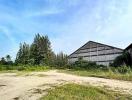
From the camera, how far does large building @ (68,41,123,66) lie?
48.8 metres

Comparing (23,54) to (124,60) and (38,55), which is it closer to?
(38,55)

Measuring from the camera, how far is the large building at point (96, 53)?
4881 cm

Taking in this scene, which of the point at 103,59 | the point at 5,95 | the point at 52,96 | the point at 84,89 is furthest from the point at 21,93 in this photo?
the point at 103,59

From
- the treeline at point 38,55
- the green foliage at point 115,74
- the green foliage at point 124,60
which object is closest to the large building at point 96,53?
the treeline at point 38,55

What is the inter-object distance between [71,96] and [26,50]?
46546mm

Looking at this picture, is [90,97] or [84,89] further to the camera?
[84,89]

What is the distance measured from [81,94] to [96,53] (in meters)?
41.5

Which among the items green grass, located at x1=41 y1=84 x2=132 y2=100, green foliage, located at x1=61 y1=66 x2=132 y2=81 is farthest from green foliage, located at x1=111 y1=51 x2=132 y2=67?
green grass, located at x1=41 y1=84 x2=132 y2=100

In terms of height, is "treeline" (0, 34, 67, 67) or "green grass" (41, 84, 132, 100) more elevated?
"treeline" (0, 34, 67, 67)

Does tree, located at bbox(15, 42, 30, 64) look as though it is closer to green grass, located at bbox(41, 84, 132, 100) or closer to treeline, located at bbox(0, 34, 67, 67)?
treeline, located at bbox(0, 34, 67, 67)

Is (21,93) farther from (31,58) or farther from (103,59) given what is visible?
(31,58)

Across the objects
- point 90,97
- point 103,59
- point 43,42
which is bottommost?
point 90,97

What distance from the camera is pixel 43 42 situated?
6053 cm

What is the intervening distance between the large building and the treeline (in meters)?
3.51
